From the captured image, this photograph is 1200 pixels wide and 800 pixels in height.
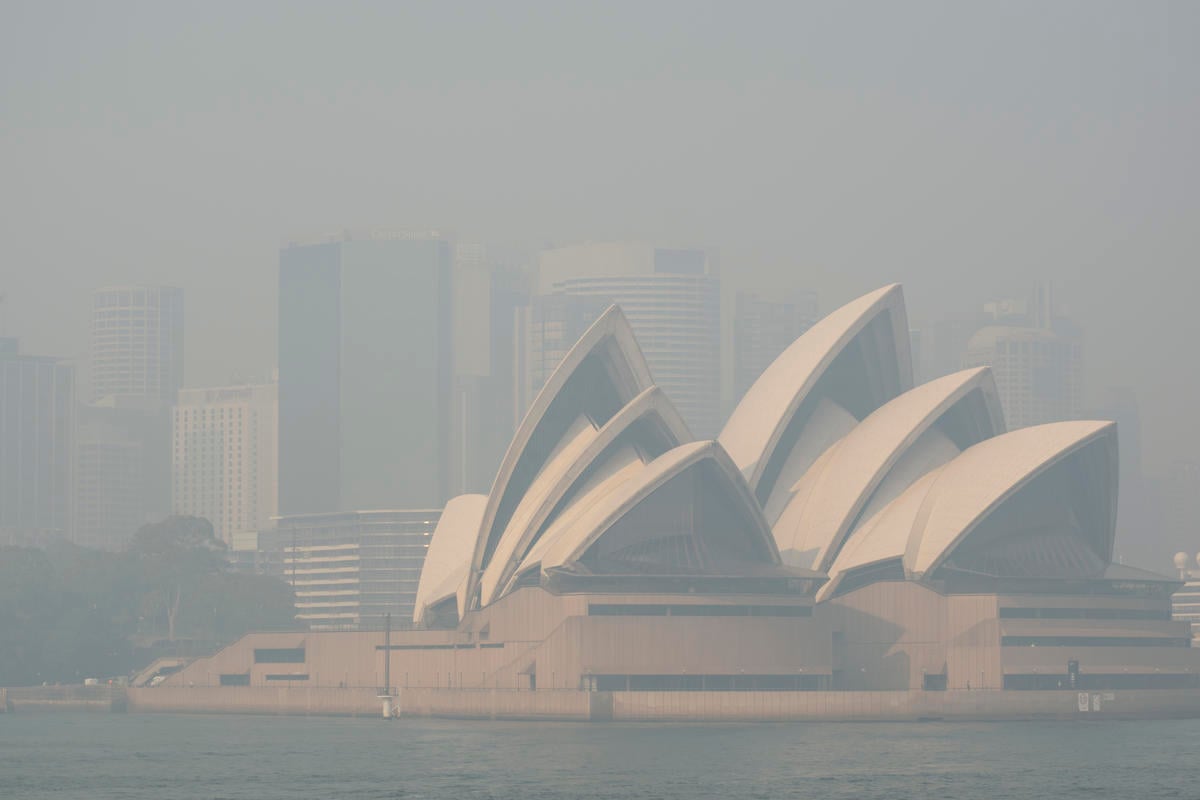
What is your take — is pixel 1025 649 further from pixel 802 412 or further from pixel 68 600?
pixel 68 600

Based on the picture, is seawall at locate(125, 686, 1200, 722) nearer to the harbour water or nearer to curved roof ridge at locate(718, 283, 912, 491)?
the harbour water

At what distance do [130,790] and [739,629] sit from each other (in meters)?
38.8

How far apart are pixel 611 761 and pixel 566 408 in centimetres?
3567

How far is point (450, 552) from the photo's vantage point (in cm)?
12106

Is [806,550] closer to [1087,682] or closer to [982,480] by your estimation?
[982,480]

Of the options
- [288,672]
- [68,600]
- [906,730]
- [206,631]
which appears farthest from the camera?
[206,631]

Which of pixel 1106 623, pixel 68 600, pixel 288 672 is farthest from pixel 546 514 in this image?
pixel 68 600

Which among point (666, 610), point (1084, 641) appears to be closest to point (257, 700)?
point (666, 610)

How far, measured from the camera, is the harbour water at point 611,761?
65.5m

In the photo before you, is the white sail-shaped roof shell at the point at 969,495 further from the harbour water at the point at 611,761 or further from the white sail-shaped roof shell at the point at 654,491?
the harbour water at the point at 611,761

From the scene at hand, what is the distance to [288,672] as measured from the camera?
A: 116 m

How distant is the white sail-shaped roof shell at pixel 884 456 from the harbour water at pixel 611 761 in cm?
1225

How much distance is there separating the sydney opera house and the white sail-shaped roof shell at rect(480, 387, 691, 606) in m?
0.15

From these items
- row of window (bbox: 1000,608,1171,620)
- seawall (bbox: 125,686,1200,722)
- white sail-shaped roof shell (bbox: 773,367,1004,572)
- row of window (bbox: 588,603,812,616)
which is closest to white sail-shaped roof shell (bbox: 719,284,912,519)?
white sail-shaped roof shell (bbox: 773,367,1004,572)
